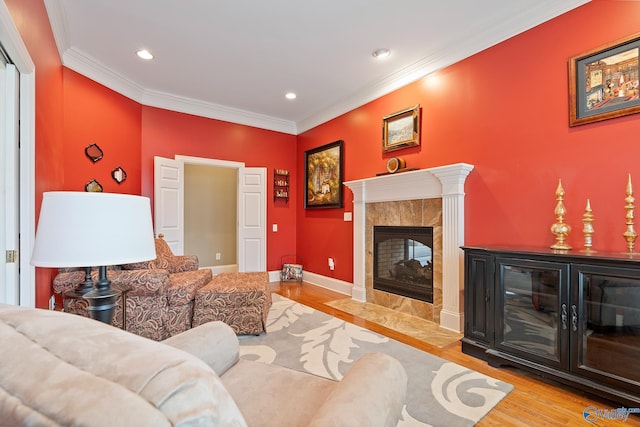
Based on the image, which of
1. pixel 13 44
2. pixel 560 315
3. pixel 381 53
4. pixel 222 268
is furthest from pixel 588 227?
pixel 222 268

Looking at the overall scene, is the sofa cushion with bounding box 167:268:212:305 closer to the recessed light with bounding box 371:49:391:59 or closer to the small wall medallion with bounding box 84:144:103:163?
the small wall medallion with bounding box 84:144:103:163

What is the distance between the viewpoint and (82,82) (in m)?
3.51

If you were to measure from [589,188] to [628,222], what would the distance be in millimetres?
376

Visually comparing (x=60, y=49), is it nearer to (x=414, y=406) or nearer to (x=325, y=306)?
(x=325, y=306)

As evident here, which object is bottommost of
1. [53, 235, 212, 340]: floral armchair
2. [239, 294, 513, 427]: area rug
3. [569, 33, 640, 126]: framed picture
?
[239, 294, 513, 427]: area rug

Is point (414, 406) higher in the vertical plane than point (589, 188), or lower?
lower

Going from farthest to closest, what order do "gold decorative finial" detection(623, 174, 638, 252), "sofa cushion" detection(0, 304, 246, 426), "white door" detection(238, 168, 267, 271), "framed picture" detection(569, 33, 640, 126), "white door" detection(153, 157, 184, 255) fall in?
1. "white door" detection(238, 168, 267, 271)
2. "white door" detection(153, 157, 184, 255)
3. "framed picture" detection(569, 33, 640, 126)
4. "gold decorative finial" detection(623, 174, 638, 252)
5. "sofa cushion" detection(0, 304, 246, 426)

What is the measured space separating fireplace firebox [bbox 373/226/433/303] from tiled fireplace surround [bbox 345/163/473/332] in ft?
0.25

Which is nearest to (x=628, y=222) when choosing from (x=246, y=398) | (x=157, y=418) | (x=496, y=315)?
(x=496, y=315)

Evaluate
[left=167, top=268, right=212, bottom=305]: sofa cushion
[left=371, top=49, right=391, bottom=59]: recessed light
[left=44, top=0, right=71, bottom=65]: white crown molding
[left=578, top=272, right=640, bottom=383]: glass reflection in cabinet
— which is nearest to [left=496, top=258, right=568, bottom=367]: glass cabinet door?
[left=578, top=272, right=640, bottom=383]: glass reflection in cabinet

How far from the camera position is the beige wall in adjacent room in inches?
239

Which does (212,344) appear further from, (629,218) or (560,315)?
(629,218)

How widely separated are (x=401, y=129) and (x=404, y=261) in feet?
5.43

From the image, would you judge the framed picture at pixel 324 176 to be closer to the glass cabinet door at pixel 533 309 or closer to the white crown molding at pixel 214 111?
the white crown molding at pixel 214 111
